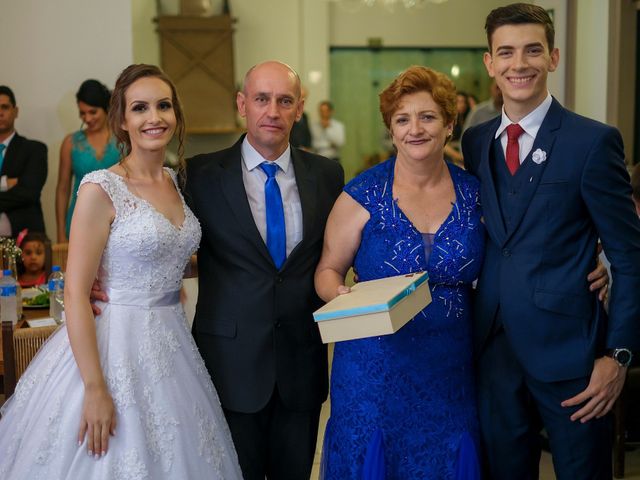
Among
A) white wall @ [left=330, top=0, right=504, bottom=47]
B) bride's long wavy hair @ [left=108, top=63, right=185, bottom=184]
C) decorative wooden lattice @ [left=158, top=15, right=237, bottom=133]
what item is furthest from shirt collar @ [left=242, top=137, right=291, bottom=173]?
white wall @ [left=330, top=0, right=504, bottom=47]

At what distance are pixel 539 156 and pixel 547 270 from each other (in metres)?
0.32

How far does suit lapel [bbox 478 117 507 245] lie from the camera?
2.46 metres

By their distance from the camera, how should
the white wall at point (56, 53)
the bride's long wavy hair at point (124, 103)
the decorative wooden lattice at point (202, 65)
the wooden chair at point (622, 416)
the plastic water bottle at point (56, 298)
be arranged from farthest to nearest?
1. the decorative wooden lattice at point (202, 65)
2. the white wall at point (56, 53)
3. the wooden chair at point (622, 416)
4. the plastic water bottle at point (56, 298)
5. the bride's long wavy hair at point (124, 103)

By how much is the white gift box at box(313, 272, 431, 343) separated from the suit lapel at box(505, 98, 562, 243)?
333 millimetres

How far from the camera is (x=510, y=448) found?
2541 millimetres

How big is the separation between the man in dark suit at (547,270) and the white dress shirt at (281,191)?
0.60 m

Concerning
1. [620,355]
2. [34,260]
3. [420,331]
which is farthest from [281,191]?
[34,260]

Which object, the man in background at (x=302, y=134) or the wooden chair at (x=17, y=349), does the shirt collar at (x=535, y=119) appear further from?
the man in background at (x=302, y=134)

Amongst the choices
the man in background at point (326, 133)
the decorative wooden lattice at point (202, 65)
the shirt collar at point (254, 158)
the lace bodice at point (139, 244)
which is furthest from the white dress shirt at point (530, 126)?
the man in background at point (326, 133)

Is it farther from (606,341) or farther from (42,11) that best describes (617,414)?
(42,11)

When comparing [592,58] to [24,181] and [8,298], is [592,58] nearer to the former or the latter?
[24,181]

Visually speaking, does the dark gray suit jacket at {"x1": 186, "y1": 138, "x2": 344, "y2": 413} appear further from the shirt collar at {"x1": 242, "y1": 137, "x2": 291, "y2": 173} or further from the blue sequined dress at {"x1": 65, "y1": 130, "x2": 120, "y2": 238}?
the blue sequined dress at {"x1": 65, "y1": 130, "x2": 120, "y2": 238}

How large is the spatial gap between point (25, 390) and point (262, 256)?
0.81 meters

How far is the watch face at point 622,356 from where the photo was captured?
7.93 ft
